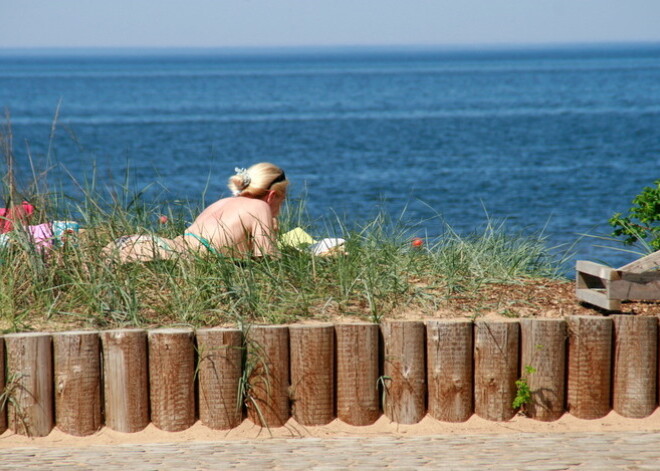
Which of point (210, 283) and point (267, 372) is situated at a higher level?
point (210, 283)

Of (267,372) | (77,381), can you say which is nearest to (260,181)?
(267,372)

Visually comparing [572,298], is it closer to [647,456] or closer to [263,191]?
[647,456]

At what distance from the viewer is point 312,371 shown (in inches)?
194

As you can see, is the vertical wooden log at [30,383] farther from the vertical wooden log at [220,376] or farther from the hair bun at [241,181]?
the hair bun at [241,181]

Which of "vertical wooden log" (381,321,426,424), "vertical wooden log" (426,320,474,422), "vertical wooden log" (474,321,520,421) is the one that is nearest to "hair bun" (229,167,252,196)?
"vertical wooden log" (381,321,426,424)

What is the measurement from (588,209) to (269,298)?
1267 centimetres

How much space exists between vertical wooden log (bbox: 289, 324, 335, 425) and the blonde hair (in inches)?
76.3

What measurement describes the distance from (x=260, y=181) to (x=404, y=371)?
2.21m

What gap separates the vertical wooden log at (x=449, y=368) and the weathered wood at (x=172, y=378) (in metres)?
1.27

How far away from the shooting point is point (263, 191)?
21.9 ft

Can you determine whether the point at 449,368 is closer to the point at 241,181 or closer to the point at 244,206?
the point at 244,206

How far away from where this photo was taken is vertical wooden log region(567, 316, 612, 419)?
502cm

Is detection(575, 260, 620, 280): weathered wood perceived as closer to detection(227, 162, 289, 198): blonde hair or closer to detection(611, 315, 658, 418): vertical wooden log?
detection(611, 315, 658, 418): vertical wooden log

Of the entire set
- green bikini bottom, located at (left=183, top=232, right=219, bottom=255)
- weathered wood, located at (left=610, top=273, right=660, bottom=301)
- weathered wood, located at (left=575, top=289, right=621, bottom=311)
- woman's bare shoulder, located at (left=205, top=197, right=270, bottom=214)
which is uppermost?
woman's bare shoulder, located at (left=205, top=197, right=270, bottom=214)
